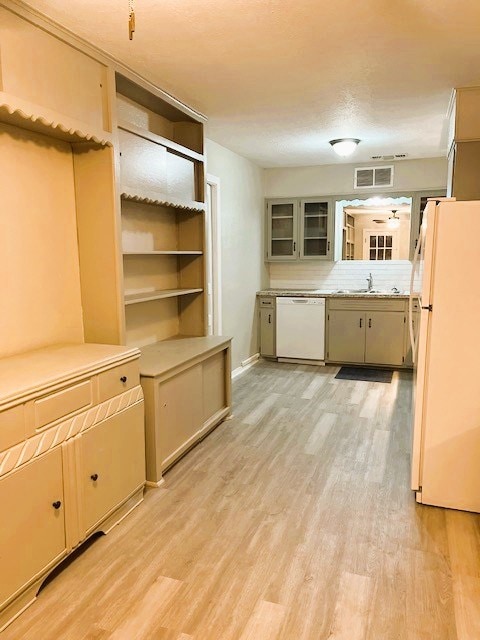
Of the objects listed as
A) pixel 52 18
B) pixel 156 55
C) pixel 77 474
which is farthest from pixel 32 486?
pixel 156 55

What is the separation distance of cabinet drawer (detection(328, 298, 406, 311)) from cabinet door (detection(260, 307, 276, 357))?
757 mm

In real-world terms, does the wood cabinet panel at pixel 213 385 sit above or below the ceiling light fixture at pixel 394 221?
below

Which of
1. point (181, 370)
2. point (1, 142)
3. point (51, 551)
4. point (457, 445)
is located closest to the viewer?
point (51, 551)

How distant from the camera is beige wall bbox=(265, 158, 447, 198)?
5.41m

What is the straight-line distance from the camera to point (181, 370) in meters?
3.09

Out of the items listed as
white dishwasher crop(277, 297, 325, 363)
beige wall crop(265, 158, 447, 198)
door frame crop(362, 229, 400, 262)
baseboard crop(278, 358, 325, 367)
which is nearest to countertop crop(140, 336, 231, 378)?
white dishwasher crop(277, 297, 325, 363)

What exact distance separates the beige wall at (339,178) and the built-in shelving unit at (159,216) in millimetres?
2510

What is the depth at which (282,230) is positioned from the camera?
6.16 m

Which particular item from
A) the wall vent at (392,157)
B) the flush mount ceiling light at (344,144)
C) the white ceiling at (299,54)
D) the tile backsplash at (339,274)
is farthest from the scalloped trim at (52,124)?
the tile backsplash at (339,274)

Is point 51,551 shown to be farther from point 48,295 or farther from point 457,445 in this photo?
point 457,445

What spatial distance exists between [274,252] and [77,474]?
4.56 m

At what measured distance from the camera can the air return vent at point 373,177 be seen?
5.56 meters

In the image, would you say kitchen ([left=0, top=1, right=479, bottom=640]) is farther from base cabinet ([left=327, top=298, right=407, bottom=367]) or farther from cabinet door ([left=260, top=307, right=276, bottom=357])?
cabinet door ([left=260, top=307, right=276, bottom=357])

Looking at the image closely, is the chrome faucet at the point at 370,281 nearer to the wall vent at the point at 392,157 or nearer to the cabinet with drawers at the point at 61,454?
the wall vent at the point at 392,157
